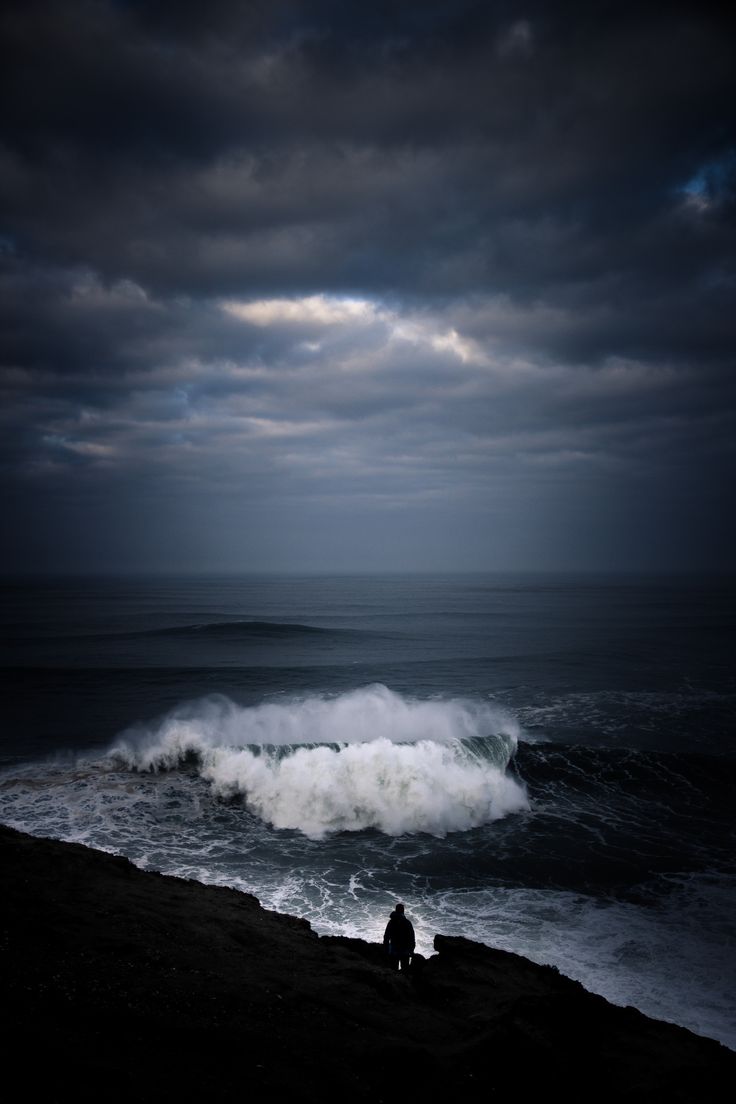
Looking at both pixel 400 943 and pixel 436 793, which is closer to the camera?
pixel 400 943

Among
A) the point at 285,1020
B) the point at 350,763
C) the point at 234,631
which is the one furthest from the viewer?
the point at 234,631

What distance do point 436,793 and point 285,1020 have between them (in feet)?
38.7

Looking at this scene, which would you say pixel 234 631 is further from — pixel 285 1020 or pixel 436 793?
pixel 285 1020

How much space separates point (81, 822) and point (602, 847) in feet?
47.2

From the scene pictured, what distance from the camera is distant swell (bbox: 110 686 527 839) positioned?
16.8 metres

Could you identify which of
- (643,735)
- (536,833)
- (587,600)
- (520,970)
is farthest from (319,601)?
(520,970)

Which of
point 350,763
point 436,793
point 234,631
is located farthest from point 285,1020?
point 234,631

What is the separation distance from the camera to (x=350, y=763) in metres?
18.3

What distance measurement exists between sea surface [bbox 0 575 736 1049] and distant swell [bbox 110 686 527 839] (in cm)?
8

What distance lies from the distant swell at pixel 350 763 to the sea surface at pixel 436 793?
8 cm

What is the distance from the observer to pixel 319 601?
3834 inches

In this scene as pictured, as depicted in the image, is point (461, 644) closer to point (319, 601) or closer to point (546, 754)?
point (546, 754)

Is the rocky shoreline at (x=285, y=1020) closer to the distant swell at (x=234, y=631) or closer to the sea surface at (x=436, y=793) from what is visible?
the sea surface at (x=436, y=793)

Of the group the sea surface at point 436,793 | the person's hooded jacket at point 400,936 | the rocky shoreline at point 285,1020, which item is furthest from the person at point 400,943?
the sea surface at point 436,793
